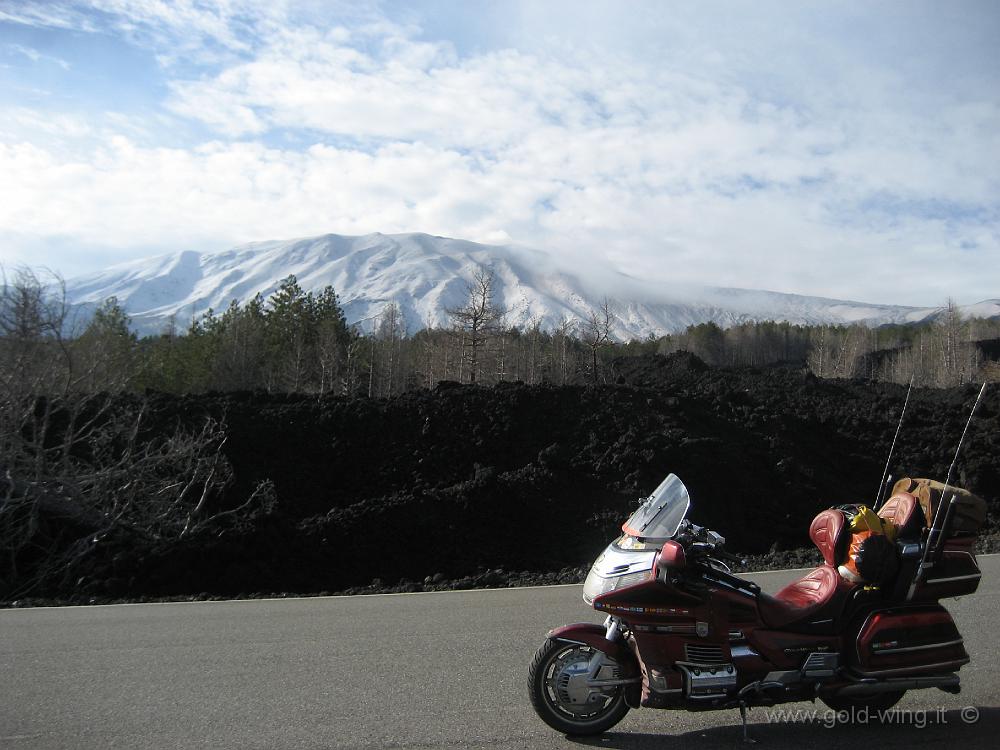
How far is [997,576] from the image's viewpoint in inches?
341

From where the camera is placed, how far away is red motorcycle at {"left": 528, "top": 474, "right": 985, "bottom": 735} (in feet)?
14.6

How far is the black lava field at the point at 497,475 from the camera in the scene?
12.4 meters

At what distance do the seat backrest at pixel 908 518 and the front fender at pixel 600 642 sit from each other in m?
1.79

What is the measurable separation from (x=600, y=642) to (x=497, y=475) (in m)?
11.6

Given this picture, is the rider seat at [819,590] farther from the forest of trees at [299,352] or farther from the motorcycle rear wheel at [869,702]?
the forest of trees at [299,352]

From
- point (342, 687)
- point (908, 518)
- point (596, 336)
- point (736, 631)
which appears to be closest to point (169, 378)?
point (596, 336)

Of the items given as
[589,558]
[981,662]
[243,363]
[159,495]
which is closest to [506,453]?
[589,558]

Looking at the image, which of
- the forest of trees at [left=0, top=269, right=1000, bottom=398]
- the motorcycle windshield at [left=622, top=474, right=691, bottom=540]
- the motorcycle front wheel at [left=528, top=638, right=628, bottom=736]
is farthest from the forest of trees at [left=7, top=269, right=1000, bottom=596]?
the motorcycle windshield at [left=622, top=474, right=691, bottom=540]

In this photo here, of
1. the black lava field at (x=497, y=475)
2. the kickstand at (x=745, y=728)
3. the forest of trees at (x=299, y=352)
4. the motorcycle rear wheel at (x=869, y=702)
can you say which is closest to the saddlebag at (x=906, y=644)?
the motorcycle rear wheel at (x=869, y=702)

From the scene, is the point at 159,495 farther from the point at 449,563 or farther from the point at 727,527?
the point at 727,527

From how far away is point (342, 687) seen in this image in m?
5.33

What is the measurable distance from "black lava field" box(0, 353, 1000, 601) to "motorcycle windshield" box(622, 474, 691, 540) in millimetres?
5359

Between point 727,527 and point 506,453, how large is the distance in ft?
17.2

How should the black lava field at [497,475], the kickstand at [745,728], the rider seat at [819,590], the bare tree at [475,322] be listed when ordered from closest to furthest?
1. the kickstand at [745,728]
2. the rider seat at [819,590]
3. the black lava field at [497,475]
4. the bare tree at [475,322]
